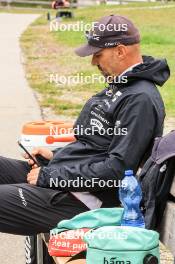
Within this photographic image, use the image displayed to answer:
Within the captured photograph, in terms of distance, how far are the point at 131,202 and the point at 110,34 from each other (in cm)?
102

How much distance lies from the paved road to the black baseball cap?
1805 mm

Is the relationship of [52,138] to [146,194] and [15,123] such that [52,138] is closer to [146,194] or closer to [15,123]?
[146,194]

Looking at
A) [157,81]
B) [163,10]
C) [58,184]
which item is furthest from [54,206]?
[163,10]

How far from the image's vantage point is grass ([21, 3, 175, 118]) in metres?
12.3

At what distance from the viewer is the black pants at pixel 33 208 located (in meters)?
4.02

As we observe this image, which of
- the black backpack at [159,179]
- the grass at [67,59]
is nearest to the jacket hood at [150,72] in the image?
the black backpack at [159,179]

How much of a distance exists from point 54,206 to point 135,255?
1.04 metres

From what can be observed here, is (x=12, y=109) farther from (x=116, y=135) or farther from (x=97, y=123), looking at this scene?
(x=116, y=135)

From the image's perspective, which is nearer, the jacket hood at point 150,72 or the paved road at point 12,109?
the jacket hood at point 150,72

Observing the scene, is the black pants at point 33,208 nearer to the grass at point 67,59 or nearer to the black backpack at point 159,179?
the black backpack at point 159,179

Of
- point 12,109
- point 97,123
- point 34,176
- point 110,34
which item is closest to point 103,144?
point 97,123

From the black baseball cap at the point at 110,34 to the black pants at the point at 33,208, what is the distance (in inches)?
31.5

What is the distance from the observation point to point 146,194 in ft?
12.1

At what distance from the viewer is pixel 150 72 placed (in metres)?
4.11
